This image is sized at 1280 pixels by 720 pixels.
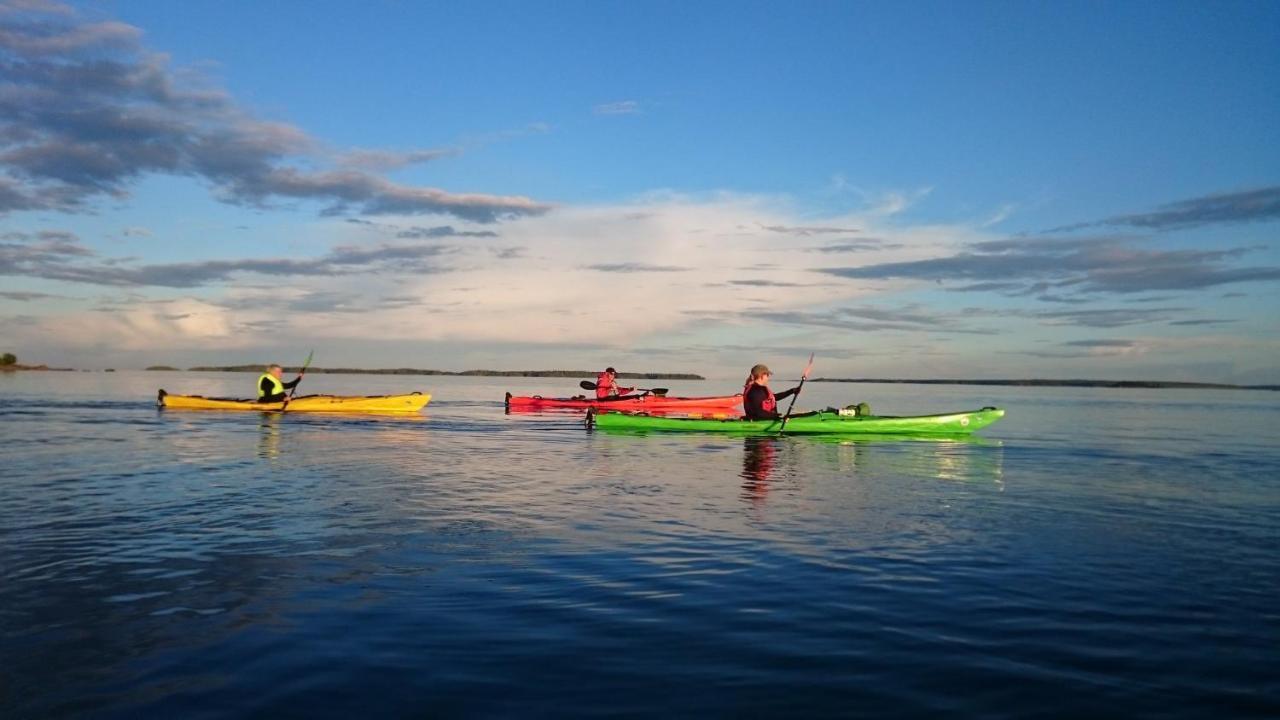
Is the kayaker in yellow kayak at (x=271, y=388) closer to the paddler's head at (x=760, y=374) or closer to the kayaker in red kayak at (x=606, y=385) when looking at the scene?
the kayaker in red kayak at (x=606, y=385)

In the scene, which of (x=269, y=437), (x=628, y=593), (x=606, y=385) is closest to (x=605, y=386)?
(x=606, y=385)

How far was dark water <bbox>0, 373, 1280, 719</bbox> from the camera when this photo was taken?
5.62 metres

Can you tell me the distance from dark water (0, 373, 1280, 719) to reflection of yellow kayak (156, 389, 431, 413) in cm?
1768

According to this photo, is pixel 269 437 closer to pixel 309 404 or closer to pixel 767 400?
pixel 309 404

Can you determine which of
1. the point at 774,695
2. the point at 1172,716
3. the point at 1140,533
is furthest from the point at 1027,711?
the point at 1140,533

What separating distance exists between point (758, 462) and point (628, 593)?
12.4m

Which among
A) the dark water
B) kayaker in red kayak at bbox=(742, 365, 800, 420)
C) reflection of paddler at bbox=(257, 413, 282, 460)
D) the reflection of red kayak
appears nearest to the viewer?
the dark water

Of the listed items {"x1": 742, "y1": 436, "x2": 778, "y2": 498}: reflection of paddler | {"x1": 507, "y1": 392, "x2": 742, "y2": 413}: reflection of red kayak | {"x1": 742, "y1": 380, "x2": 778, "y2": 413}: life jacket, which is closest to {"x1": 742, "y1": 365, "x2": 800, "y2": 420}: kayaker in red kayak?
{"x1": 742, "y1": 380, "x2": 778, "y2": 413}: life jacket

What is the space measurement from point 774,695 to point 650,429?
75.0 ft

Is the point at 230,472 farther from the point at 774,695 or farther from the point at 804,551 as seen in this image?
the point at 774,695

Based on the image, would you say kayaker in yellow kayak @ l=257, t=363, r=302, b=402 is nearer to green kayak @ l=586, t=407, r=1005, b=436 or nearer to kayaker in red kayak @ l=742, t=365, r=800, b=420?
green kayak @ l=586, t=407, r=1005, b=436

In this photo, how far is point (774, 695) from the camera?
5.60 meters

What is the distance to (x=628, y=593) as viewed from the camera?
8125mm

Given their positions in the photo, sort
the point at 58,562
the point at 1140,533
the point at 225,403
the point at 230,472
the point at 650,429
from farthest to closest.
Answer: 1. the point at 225,403
2. the point at 650,429
3. the point at 230,472
4. the point at 1140,533
5. the point at 58,562
